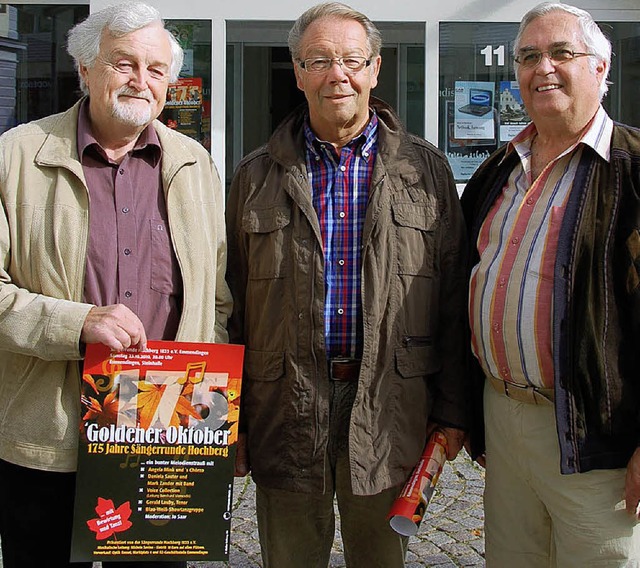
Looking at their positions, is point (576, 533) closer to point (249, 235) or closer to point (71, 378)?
point (249, 235)

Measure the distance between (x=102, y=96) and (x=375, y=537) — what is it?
1.84 meters

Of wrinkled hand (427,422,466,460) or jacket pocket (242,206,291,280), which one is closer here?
jacket pocket (242,206,291,280)

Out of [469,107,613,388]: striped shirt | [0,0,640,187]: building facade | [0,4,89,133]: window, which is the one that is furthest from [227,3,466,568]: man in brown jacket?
[0,4,89,133]: window

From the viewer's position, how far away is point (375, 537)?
317 centimetres

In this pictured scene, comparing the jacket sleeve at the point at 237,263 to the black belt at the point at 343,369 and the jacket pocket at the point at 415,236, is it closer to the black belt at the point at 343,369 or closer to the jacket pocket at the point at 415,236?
the black belt at the point at 343,369

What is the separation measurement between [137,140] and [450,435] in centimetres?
153

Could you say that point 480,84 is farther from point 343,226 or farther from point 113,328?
point 113,328

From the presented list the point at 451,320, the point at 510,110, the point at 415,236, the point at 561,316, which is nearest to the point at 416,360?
the point at 451,320

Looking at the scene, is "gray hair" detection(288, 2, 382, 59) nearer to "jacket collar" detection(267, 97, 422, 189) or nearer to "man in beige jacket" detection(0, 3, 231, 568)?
"jacket collar" detection(267, 97, 422, 189)

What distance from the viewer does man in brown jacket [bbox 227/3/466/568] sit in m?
2.94

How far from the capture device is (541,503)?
9.53 feet

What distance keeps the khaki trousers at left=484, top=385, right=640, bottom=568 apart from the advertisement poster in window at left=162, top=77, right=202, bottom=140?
16.7ft

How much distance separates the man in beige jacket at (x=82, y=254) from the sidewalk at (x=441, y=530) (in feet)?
5.94

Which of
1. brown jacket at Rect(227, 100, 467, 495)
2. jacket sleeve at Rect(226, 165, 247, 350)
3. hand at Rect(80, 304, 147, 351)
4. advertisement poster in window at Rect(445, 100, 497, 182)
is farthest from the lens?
advertisement poster in window at Rect(445, 100, 497, 182)
